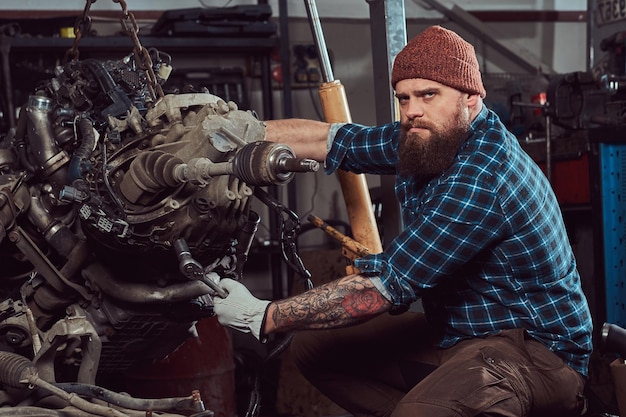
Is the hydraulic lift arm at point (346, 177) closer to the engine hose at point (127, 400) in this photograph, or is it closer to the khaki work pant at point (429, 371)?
the khaki work pant at point (429, 371)

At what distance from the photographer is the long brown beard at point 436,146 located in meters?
2.08

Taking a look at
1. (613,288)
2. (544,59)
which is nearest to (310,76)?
(544,59)

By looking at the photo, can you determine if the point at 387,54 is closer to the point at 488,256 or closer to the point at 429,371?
the point at 488,256

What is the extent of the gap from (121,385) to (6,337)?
933 mm

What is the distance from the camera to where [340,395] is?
244 cm

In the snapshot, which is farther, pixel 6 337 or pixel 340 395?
pixel 340 395

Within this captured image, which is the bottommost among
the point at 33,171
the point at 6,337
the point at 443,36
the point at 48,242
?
the point at 6,337

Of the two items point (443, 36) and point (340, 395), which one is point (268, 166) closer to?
point (443, 36)

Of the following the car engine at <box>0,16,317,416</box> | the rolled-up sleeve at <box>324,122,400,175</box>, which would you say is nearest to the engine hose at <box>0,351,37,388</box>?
the car engine at <box>0,16,317,416</box>

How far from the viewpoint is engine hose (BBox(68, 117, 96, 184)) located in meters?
2.03

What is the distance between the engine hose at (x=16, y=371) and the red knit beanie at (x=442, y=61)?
3.61 ft

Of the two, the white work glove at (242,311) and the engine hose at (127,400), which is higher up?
the white work glove at (242,311)

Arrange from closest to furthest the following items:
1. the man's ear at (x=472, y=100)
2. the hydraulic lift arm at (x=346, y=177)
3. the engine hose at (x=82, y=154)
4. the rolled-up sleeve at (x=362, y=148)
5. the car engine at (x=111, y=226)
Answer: the car engine at (x=111, y=226), the engine hose at (x=82, y=154), the man's ear at (x=472, y=100), the rolled-up sleeve at (x=362, y=148), the hydraulic lift arm at (x=346, y=177)

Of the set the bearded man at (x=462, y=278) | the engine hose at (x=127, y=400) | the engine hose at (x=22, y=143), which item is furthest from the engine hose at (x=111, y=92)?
the engine hose at (x=127, y=400)
